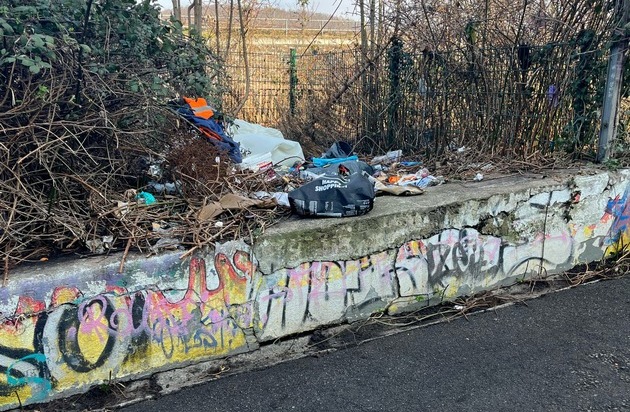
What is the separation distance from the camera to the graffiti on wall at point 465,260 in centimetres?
390

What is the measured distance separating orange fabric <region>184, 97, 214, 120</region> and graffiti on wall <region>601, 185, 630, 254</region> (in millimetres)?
3723

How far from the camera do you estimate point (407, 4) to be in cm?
615

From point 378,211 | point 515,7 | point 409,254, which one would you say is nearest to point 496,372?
point 409,254

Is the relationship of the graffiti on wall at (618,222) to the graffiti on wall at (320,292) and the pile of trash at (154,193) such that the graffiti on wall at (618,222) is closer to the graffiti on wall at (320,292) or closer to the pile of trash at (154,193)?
the pile of trash at (154,193)

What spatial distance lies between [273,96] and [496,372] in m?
6.54

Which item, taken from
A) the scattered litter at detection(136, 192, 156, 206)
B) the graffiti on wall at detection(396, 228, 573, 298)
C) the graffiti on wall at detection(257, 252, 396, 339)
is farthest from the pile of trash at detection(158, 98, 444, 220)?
the graffiti on wall at detection(396, 228, 573, 298)

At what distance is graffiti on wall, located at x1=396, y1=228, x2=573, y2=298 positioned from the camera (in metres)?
3.90

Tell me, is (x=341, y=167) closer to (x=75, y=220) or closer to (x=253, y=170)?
(x=253, y=170)

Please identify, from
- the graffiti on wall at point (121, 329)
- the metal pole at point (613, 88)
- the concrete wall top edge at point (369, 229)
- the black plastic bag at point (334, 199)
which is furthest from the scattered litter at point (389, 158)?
the graffiti on wall at point (121, 329)

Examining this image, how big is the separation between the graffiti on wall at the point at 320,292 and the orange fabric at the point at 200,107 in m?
1.72

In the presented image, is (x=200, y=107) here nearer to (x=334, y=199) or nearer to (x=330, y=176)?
(x=330, y=176)

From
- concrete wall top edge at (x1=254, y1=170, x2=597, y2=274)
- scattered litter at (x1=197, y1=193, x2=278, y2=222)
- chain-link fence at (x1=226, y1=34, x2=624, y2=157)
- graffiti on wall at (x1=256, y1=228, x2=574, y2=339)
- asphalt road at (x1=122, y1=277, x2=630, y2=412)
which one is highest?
chain-link fence at (x1=226, y1=34, x2=624, y2=157)

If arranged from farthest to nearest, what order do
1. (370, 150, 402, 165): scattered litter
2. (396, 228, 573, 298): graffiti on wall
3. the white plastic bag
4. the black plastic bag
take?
(370, 150, 402, 165): scattered litter → the white plastic bag → (396, 228, 573, 298): graffiti on wall → the black plastic bag

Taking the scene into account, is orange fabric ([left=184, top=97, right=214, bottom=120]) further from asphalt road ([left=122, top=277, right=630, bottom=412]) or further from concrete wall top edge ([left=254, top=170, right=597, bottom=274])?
asphalt road ([left=122, top=277, right=630, bottom=412])
